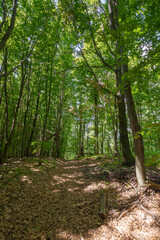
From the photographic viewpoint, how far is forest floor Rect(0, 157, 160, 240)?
107 inches

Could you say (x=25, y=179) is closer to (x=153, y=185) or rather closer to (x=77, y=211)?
(x=77, y=211)

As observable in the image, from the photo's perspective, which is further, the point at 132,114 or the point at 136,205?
the point at 132,114

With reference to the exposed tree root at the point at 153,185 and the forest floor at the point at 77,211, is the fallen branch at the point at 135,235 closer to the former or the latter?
the forest floor at the point at 77,211

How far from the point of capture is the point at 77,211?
A: 3.74 metres

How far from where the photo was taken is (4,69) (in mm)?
6211

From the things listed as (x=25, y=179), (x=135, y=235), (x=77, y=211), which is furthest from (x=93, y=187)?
(x=25, y=179)

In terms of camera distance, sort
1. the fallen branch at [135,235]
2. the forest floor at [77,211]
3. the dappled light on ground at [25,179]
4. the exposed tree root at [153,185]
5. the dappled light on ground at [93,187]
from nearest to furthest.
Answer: the fallen branch at [135,235] → the forest floor at [77,211] → the exposed tree root at [153,185] → the dappled light on ground at [93,187] → the dappled light on ground at [25,179]

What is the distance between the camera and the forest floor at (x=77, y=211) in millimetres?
2725

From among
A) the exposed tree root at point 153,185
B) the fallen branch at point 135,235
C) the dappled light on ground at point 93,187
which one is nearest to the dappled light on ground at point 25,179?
the dappled light on ground at point 93,187

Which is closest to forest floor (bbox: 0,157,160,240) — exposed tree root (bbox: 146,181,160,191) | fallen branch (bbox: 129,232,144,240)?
fallen branch (bbox: 129,232,144,240)

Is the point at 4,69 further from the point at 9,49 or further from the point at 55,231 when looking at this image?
the point at 55,231

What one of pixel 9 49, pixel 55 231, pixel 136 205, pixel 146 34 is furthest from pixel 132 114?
pixel 9 49

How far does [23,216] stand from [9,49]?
27.4 ft

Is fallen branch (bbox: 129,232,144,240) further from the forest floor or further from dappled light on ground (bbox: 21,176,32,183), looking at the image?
dappled light on ground (bbox: 21,176,32,183)
